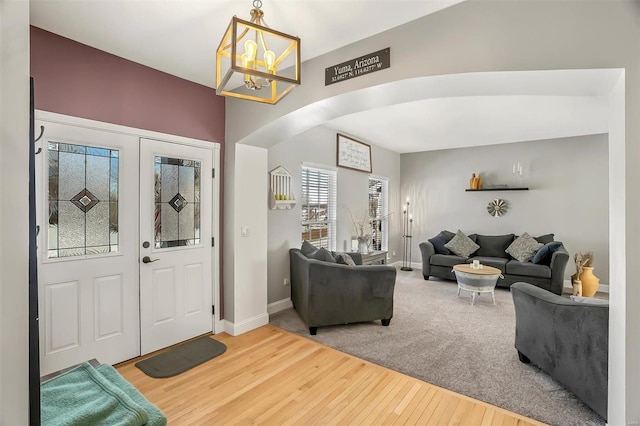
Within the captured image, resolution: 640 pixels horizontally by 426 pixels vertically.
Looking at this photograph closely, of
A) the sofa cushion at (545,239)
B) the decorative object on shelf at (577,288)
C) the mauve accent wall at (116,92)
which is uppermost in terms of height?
the mauve accent wall at (116,92)

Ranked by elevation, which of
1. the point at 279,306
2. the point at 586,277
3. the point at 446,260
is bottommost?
the point at 279,306

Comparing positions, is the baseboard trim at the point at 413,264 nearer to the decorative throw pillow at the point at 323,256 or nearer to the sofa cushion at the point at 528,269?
the sofa cushion at the point at 528,269

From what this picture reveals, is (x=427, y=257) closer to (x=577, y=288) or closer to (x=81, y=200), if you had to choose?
(x=577, y=288)

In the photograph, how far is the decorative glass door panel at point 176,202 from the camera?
10.2ft

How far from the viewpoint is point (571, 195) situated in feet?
19.2

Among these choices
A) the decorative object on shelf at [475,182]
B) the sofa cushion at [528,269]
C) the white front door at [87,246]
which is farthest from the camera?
the decorative object on shelf at [475,182]

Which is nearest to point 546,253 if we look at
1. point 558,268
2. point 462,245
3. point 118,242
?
point 558,268

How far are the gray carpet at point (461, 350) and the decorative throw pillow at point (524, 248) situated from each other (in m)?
1.11

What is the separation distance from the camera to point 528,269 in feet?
17.4

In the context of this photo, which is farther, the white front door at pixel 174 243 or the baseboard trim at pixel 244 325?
the baseboard trim at pixel 244 325

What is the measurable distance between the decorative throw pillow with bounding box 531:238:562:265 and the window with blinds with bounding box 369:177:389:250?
289 centimetres

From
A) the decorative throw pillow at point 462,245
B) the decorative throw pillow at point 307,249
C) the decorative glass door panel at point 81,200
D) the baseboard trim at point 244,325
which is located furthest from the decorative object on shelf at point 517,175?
the decorative glass door panel at point 81,200

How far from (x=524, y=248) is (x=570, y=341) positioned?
389cm

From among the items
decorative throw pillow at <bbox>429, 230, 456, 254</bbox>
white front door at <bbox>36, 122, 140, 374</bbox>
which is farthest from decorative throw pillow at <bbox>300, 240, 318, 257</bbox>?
decorative throw pillow at <bbox>429, 230, 456, 254</bbox>
